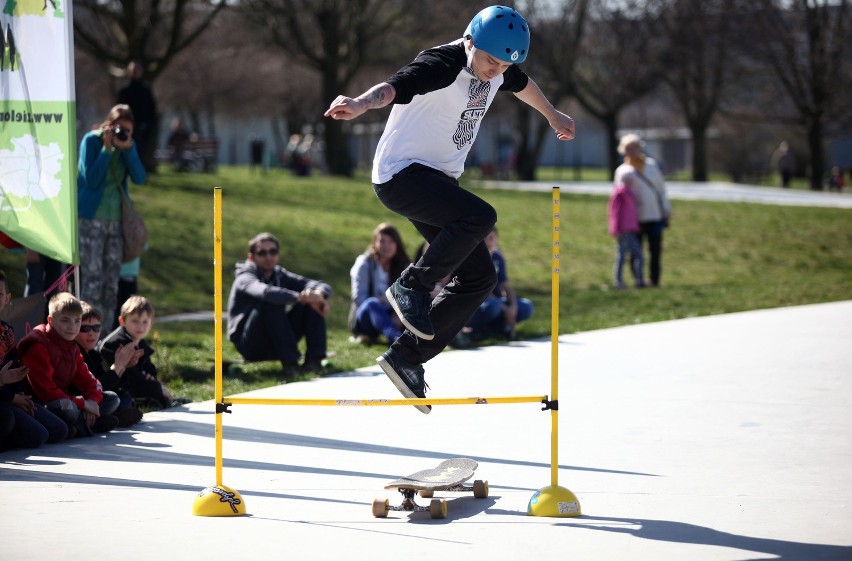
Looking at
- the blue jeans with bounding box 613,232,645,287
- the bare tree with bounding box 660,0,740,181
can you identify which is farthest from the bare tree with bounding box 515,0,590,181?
the blue jeans with bounding box 613,232,645,287

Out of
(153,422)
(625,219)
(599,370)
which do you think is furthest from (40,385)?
(625,219)

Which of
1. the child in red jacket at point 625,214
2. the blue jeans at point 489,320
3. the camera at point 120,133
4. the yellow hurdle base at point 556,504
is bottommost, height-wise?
the yellow hurdle base at point 556,504

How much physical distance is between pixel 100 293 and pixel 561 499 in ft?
17.9

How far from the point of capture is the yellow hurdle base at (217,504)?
5.32 metres

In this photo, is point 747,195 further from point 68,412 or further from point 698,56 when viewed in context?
point 68,412

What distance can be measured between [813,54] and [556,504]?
35.8 m

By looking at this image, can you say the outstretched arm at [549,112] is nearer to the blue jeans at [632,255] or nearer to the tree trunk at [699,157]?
the blue jeans at [632,255]

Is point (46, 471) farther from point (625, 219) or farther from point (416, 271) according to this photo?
point (625, 219)

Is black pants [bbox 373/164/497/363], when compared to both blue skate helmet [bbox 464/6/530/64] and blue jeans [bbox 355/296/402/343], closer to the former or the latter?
blue skate helmet [bbox 464/6/530/64]

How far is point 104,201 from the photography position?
31.5 ft

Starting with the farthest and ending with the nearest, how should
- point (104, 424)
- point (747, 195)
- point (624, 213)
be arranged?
1. point (747, 195)
2. point (624, 213)
3. point (104, 424)

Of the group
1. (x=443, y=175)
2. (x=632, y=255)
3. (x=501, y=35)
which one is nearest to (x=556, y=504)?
(x=443, y=175)

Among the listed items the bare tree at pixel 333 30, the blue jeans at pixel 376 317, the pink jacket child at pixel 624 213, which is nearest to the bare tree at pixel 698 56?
the bare tree at pixel 333 30

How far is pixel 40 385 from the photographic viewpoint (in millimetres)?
6910
